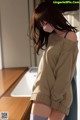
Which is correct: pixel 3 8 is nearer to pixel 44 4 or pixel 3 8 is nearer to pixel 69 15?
pixel 69 15

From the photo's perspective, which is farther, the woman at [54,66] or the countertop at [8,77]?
the countertop at [8,77]

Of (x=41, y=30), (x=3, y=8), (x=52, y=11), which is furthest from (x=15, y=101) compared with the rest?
(x=3, y=8)

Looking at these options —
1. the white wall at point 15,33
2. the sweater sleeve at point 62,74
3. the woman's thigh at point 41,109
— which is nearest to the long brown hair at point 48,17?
the sweater sleeve at point 62,74

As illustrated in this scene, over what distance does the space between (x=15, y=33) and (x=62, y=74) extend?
169cm

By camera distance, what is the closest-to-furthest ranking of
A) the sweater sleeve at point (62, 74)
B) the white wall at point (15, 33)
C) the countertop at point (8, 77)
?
the sweater sleeve at point (62, 74) < the countertop at point (8, 77) < the white wall at point (15, 33)

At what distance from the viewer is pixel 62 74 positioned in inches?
46.6

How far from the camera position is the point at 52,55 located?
1.19 meters

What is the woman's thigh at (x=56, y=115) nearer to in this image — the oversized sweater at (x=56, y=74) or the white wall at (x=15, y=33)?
the oversized sweater at (x=56, y=74)

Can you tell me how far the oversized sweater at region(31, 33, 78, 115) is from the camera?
1188 millimetres

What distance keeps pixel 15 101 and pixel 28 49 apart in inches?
46.1

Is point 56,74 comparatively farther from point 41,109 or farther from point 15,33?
point 15,33

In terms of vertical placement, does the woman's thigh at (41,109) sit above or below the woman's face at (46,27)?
below

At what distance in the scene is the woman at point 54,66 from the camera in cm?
119

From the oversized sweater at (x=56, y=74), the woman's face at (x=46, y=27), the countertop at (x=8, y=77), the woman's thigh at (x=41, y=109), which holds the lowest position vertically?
the countertop at (x=8, y=77)
